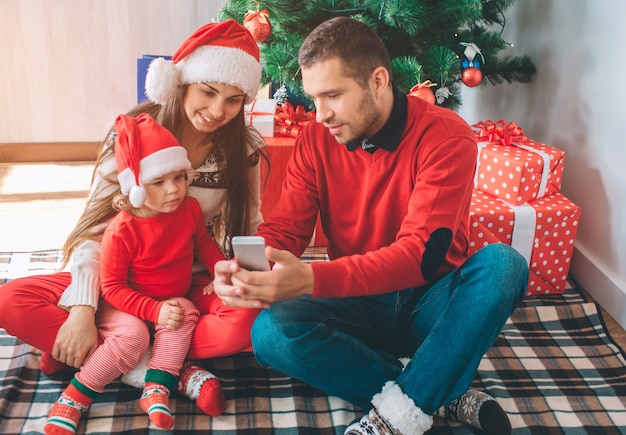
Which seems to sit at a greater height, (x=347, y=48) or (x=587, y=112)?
(x=347, y=48)

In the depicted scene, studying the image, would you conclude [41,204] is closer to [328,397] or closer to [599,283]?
[328,397]

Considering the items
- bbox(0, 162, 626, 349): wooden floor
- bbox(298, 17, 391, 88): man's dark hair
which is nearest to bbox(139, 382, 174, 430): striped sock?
bbox(298, 17, 391, 88): man's dark hair

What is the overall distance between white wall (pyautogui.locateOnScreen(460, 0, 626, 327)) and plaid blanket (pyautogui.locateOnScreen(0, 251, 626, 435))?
0.29 m

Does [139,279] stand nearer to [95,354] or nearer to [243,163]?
[95,354]

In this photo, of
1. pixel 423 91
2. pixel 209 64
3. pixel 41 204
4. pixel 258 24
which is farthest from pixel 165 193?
pixel 41 204

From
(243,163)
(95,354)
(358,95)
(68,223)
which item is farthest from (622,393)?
(68,223)

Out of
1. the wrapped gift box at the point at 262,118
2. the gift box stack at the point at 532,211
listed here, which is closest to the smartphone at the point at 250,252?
the gift box stack at the point at 532,211

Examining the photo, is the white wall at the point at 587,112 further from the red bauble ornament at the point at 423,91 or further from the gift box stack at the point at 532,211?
the red bauble ornament at the point at 423,91

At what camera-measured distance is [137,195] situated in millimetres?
1279

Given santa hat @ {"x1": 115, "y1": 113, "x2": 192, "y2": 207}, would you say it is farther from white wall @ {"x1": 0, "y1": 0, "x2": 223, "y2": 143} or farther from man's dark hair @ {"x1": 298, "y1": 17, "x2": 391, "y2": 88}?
white wall @ {"x1": 0, "y1": 0, "x2": 223, "y2": 143}

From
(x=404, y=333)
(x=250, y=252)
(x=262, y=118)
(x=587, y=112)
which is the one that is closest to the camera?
(x=250, y=252)

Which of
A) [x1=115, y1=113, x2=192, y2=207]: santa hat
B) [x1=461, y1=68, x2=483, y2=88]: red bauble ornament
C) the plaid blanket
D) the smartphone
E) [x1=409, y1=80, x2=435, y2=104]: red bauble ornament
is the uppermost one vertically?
[x1=461, y1=68, x2=483, y2=88]: red bauble ornament

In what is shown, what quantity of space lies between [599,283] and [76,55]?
7.51ft

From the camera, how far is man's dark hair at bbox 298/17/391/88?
49.7 inches
